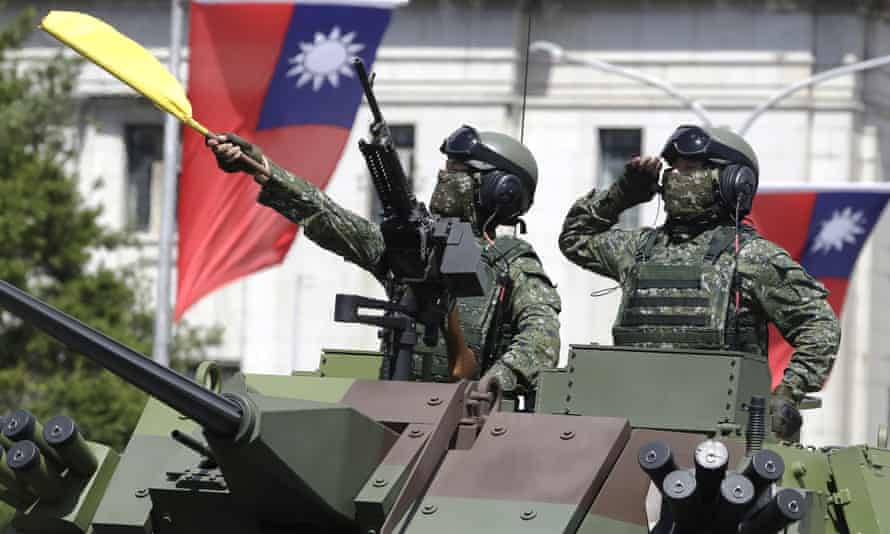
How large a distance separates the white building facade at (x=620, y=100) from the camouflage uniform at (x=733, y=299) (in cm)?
2850

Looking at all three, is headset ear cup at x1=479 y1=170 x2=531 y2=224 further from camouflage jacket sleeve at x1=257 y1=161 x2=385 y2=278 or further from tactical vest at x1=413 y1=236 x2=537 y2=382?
camouflage jacket sleeve at x1=257 y1=161 x2=385 y2=278

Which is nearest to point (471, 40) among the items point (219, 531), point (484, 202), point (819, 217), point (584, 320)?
point (584, 320)

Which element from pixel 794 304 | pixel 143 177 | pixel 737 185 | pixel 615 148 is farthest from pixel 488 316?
pixel 143 177

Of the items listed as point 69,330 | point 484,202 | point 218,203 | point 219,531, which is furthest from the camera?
point 218,203

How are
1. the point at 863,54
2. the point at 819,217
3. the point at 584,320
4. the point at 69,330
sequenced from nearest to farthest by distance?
1. the point at 69,330
2. the point at 819,217
3. the point at 584,320
4. the point at 863,54

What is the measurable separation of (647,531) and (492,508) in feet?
2.45

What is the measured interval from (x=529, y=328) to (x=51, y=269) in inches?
852

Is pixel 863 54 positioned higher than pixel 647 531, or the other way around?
pixel 863 54

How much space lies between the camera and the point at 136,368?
40.8ft

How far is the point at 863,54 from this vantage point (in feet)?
149

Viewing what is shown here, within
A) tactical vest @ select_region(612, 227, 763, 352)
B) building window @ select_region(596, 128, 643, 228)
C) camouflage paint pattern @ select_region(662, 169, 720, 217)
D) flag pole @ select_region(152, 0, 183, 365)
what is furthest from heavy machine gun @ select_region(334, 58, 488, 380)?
building window @ select_region(596, 128, 643, 228)

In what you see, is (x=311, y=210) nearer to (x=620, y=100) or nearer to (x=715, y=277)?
(x=715, y=277)

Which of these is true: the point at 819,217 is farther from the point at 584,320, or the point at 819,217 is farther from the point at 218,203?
the point at 584,320

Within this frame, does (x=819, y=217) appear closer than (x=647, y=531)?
No
